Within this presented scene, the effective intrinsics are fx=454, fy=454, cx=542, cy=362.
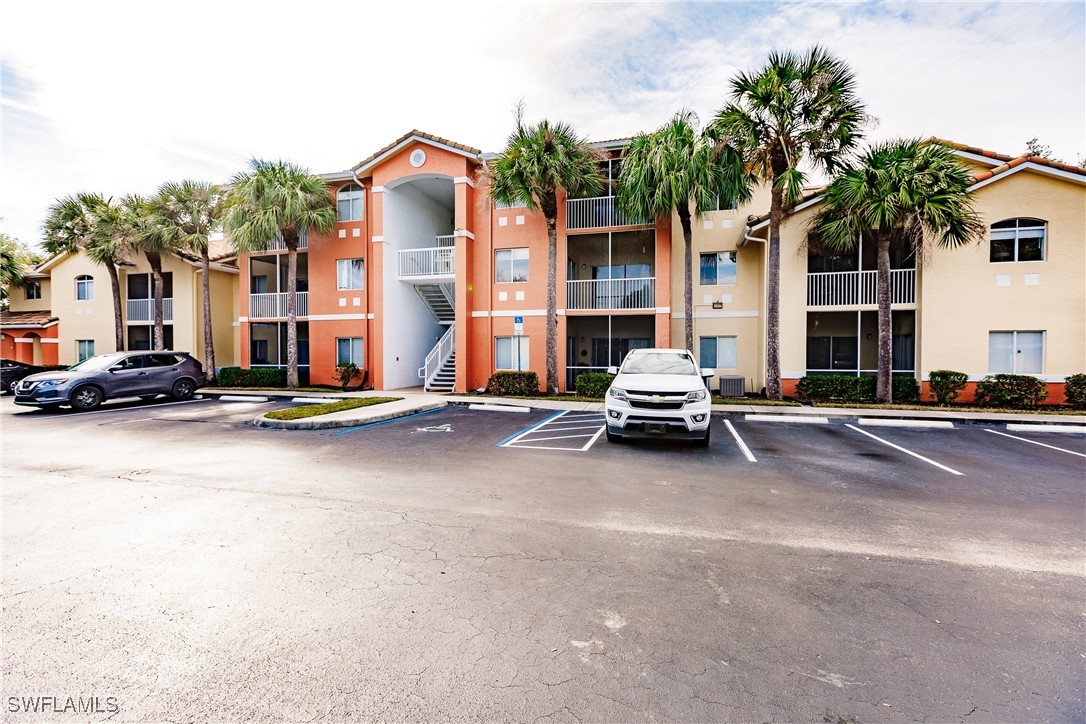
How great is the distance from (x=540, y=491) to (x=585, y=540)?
Answer: 1622 mm

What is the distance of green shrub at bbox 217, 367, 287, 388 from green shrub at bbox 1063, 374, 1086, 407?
92.8 ft

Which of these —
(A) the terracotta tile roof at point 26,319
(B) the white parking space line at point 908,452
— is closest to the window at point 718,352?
(B) the white parking space line at point 908,452

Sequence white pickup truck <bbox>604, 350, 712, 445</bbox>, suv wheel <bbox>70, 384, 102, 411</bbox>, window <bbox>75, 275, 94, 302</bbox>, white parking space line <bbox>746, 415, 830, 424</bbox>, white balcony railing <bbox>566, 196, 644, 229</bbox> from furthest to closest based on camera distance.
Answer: window <bbox>75, 275, 94, 302</bbox> → white balcony railing <bbox>566, 196, 644, 229</bbox> → suv wheel <bbox>70, 384, 102, 411</bbox> → white parking space line <bbox>746, 415, 830, 424</bbox> → white pickup truck <bbox>604, 350, 712, 445</bbox>

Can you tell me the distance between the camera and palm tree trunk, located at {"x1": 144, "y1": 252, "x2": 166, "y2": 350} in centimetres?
2152

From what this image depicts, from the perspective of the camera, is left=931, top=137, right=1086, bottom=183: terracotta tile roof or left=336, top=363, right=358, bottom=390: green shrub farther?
left=336, top=363, right=358, bottom=390: green shrub

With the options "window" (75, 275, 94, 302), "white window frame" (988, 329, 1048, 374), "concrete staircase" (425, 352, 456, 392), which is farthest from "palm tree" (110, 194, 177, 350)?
"white window frame" (988, 329, 1048, 374)

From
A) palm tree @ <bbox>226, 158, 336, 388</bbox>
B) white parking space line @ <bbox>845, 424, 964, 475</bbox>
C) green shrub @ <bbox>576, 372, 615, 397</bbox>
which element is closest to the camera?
white parking space line @ <bbox>845, 424, 964, 475</bbox>

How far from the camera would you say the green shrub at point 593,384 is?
1630 centimetres

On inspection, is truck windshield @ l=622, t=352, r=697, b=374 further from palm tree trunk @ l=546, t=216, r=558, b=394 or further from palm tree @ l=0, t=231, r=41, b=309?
palm tree @ l=0, t=231, r=41, b=309

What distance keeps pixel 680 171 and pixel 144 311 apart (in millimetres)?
26803

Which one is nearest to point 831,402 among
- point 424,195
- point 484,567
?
point 484,567

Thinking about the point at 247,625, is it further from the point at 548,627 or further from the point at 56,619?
the point at 548,627

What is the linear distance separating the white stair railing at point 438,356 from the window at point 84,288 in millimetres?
18926

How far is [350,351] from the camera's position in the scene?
66.4ft
